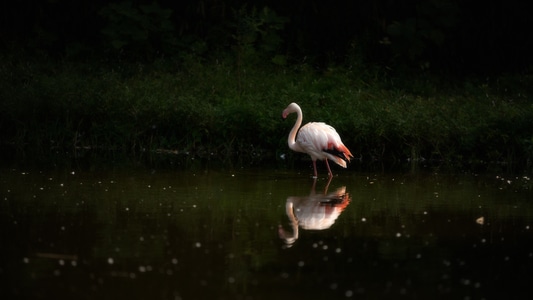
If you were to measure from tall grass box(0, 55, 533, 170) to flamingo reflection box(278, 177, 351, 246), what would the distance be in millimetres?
3732

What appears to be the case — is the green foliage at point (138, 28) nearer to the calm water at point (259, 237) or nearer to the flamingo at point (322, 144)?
the flamingo at point (322, 144)

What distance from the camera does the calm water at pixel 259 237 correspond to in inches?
291

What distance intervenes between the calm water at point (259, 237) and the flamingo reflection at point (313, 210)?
0.02 metres

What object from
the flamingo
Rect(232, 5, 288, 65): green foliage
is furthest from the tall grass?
the flamingo

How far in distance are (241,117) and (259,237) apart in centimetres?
772

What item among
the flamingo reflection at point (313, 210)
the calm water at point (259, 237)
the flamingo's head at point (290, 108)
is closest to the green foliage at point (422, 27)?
the flamingo's head at point (290, 108)

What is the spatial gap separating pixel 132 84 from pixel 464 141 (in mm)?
6211

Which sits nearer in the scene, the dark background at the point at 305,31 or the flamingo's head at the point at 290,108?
the flamingo's head at the point at 290,108

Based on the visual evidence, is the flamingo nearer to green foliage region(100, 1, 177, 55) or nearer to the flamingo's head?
the flamingo's head

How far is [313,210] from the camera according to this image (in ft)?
36.2

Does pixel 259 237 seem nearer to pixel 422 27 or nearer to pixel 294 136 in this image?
pixel 294 136

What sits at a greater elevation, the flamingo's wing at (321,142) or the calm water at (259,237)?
the flamingo's wing at (321,142)

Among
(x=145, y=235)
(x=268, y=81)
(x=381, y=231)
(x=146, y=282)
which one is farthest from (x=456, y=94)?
(x=146, y=282)

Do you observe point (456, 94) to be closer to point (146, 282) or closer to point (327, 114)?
point (327, 114)
